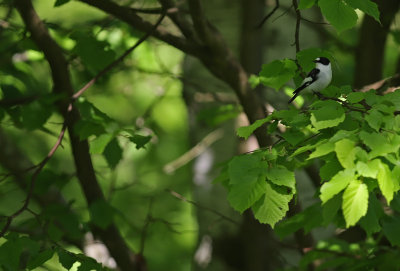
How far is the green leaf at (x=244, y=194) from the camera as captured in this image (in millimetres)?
2273

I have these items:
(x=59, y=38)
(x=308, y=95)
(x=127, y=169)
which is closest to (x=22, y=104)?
(x=59, y=38)

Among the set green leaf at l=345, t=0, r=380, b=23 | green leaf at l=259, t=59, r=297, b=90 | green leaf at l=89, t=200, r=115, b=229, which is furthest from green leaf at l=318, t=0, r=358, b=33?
green leaf at l=89, t=200, r=115, b=229

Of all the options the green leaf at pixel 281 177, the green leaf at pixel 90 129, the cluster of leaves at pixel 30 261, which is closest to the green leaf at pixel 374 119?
the green leaf at pixel 281 177

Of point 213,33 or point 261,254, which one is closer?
point 213,33

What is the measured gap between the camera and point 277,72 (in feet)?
10.0

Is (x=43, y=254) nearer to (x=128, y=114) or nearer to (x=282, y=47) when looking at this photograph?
(x=282, y=47)

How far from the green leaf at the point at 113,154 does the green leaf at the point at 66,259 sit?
751mm

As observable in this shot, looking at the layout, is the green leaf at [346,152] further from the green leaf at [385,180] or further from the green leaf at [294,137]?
the green leaf at [294,137]

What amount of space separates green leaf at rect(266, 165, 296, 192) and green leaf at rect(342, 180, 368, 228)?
10.5 inches

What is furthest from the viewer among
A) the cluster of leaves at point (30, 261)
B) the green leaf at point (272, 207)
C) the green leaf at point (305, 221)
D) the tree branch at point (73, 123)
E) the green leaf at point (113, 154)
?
the tree branch at point (73, 123)

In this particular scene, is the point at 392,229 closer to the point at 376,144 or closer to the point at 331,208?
the point at 331,208

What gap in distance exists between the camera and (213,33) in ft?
12.2

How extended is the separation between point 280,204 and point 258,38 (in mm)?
2822

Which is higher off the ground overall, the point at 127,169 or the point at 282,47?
the point at 282,47
